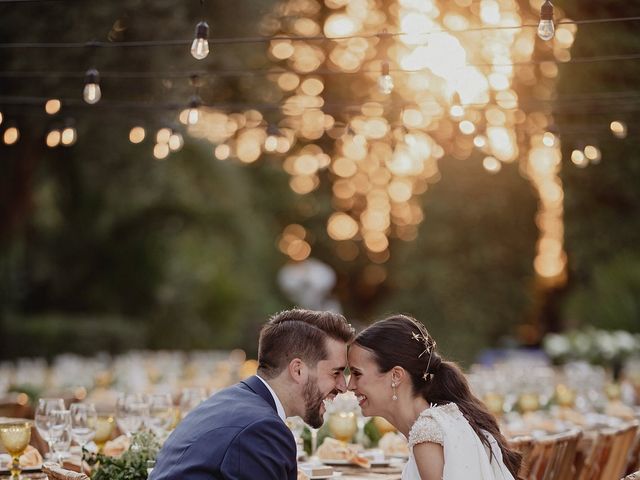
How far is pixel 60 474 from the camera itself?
13.6 ft

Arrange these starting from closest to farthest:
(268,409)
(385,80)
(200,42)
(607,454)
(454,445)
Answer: (268,409), (454,445), (200,42), (607,454), (385,80)

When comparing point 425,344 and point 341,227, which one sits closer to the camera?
point 425,344

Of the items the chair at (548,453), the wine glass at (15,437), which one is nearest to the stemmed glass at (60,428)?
the wine glass at (15,437)

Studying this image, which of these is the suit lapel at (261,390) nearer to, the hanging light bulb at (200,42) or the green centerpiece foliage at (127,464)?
the green centerpiece foliage at (127,464)

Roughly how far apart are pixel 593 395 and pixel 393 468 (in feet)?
13.8

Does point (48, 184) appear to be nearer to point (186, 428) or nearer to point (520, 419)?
point (520, 419)

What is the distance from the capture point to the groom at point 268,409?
11.5 feet

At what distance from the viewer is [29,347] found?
19750 millimetres

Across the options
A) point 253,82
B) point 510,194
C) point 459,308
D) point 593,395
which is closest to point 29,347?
point 253,82

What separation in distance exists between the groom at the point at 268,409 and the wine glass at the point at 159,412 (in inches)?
77.4

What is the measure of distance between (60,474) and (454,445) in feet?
4.98

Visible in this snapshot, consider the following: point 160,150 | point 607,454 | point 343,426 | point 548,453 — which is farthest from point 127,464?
point 160,150

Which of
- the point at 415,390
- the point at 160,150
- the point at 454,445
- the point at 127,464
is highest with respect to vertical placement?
the point at 160,150

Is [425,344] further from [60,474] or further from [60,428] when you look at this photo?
[60,428]
